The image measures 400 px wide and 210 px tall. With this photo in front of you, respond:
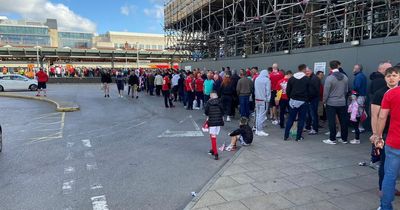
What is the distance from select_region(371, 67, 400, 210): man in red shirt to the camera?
352 cm

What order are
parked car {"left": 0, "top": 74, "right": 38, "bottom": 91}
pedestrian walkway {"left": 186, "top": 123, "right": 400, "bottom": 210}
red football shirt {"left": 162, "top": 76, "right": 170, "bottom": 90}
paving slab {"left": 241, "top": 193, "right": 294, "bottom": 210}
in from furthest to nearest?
parked car {"left": 0, "top": 74, "right": 38, "bottom": 91} → red football shirt {"left": 162, "top": 76, "right": 170, "bottom": 90} → pedestrian walkway {"left": 186, "top": 123, "right": 400, "bottom": 210} → paving slab {"left": 241, "top": 193, "right": 294, "bottom": 210}

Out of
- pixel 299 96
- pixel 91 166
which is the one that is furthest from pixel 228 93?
pixel 91 166

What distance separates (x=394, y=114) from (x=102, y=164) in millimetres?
5088

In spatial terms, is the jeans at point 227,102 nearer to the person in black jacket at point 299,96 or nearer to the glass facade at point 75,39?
the person in black jacket at point 299,96

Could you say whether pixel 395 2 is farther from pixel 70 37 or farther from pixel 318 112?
pixel 70 37

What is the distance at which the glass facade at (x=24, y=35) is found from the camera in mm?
107250

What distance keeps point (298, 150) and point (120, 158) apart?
12.8 ft

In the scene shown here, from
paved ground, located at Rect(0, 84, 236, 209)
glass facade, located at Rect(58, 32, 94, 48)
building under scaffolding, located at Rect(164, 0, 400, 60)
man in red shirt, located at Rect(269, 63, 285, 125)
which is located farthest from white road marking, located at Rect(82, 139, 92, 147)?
glass facade, located at Rect(58, 32, 94, 48)

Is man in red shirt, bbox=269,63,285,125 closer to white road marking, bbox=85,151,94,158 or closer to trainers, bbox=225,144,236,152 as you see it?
trainers, bbox=225,144,236,152

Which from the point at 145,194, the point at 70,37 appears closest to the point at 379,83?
the point at 145,194

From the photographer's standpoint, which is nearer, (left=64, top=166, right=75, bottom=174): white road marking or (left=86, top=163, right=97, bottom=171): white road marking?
(left=64, top=166, right=75, bottom=174): white road marking

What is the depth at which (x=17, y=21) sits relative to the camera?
11694cm

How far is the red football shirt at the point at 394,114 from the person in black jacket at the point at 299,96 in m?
4.19

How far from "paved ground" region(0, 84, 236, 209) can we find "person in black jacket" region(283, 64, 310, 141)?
7.31 feet
